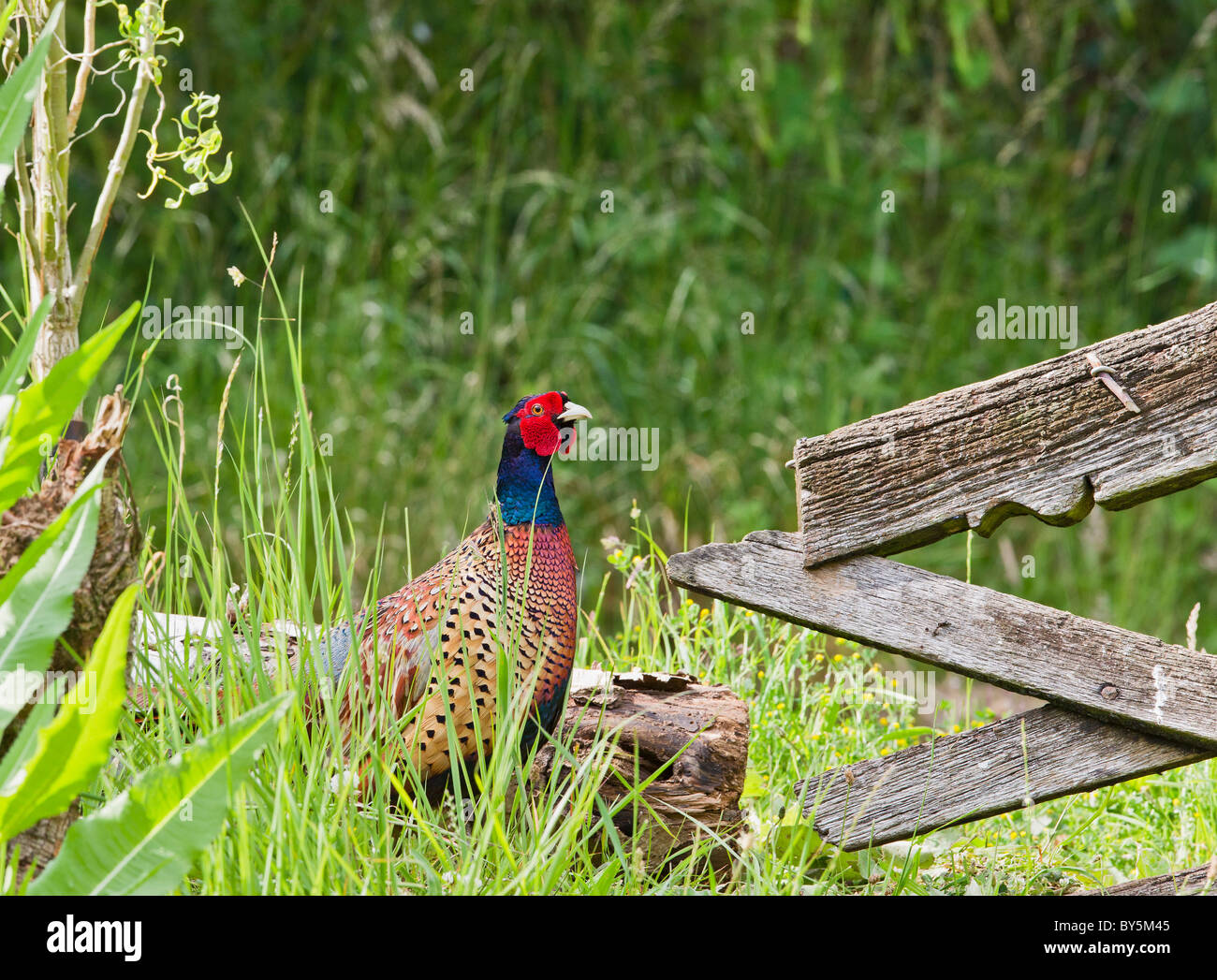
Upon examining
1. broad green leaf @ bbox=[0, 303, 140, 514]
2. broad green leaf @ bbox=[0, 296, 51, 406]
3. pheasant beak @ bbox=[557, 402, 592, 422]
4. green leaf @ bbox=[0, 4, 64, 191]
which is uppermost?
green leaf @ bbox=[0, 4, 64, 191]

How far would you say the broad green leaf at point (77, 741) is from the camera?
139 centimetres

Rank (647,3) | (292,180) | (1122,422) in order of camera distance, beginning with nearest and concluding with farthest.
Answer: (1122,422), (292,180), (647,3)

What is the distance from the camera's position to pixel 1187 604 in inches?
209

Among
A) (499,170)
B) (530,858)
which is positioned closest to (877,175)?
(499,170)

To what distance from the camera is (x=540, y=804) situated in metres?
2.07

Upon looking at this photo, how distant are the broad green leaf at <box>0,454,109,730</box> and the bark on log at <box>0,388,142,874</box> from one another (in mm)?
71

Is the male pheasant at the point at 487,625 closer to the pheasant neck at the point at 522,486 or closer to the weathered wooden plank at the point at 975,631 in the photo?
the pheasant neck at the point at 522,486

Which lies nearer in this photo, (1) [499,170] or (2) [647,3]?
(1) [499,170]

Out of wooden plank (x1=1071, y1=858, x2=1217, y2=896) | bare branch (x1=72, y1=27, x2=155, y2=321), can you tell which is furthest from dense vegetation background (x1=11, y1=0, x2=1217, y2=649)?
wooden plank (x1=1071, y1=858, x2=1217, y2=896)

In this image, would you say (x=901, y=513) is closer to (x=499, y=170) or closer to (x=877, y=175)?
(x=499, y=170)

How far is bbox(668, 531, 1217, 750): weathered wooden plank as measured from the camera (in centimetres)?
188

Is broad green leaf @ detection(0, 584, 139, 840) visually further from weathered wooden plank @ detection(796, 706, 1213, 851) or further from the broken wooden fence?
weathered wooden plank @ detection(796, 706, 1213, 851)

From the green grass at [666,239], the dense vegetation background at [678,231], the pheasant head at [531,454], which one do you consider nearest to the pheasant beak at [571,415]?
the pheasant head at [531,454]
